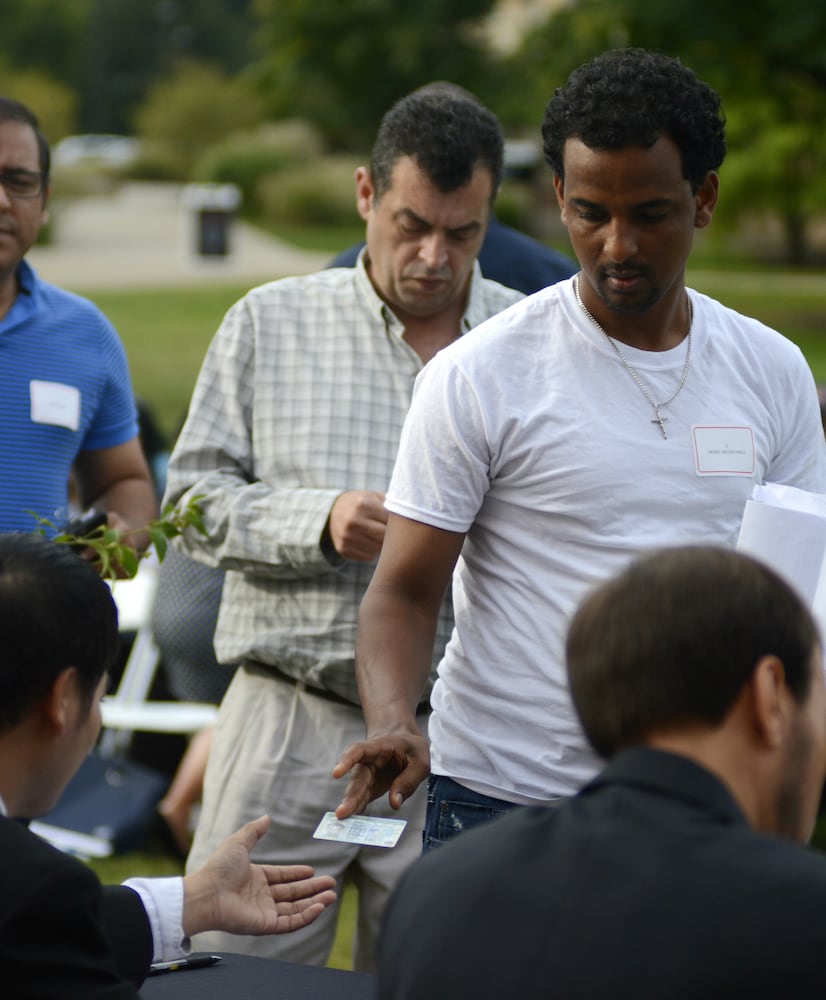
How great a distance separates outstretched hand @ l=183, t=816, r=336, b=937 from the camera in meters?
2.27

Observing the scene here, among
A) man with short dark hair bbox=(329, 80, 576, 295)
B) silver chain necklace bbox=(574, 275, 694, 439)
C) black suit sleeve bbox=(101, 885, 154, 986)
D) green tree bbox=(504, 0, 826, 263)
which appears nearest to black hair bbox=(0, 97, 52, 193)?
man with short dark hair bbox=(329, 80, 576, 295)

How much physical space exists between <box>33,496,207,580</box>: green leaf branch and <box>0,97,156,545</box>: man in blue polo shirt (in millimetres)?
185

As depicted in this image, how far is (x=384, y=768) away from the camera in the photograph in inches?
93.5

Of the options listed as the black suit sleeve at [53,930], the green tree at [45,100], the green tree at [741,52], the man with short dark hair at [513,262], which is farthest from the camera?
the green tree at [45,100]

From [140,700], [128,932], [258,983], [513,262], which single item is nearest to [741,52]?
[140,700]

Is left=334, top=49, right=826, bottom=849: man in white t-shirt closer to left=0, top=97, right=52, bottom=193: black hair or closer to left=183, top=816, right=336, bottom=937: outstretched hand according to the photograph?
left=183, top=816, right=336, bottom=937: outstretched hand

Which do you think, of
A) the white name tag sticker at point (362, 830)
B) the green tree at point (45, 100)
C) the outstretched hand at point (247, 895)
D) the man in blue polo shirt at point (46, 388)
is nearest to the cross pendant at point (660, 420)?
the white name tag sticker at point (362, 830)

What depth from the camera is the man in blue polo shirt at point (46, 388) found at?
3348mm

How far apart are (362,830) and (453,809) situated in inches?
10.6

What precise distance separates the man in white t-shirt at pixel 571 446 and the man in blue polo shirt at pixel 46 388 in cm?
110

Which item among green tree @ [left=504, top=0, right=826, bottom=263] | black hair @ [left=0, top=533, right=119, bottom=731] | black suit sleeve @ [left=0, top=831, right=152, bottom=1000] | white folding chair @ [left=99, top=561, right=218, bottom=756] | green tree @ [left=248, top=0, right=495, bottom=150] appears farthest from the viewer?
green tree @ [left=248, top=0, right=495, bottom=150]

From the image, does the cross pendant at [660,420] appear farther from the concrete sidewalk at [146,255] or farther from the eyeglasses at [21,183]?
the concrete sidewalk at [146,255]

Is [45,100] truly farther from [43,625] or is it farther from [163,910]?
[43,625]

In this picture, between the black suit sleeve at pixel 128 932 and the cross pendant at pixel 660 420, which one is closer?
the black suit sleeve at pixel 128 932
